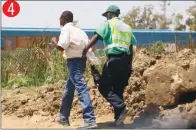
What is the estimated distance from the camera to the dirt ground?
578 cm

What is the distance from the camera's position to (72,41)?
18.5ft

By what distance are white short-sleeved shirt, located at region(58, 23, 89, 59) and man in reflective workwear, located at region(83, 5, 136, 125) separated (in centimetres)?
10

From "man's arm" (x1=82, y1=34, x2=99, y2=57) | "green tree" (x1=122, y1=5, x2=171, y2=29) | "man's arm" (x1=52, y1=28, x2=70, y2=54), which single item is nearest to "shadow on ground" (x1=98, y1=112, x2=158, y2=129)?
"man's arm" (x1=82, y1=34, x2=99, y2=57)

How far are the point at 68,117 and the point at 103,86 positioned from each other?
2.48 feet

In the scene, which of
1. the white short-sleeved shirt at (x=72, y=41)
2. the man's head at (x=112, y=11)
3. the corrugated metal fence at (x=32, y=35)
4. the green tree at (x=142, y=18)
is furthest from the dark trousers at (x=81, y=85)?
the green tree at (x=142, y=18)

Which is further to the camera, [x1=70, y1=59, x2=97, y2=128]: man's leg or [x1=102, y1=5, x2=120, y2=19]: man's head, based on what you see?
[x1=102, y1=5, x2=120, y2=19]: man's head

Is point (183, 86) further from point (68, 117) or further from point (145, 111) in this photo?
point (68, 117)

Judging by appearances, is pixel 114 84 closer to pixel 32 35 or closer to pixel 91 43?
pixel 91 43

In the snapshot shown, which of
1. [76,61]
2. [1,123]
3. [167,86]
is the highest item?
[76,61]

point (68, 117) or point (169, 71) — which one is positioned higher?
point (169, 71)

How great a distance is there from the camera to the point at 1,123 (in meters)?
6.17

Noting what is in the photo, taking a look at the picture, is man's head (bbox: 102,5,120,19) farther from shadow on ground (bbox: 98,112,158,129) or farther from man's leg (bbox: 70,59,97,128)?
shadow on ground (bbox: 98,112,158,129)

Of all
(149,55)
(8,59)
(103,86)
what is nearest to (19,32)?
(8,59)

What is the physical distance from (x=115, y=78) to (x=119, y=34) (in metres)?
0.64
